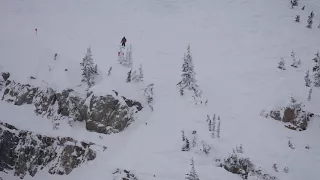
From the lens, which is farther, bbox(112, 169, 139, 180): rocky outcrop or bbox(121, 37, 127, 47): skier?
bbox(121, 37, 127, 47): skier

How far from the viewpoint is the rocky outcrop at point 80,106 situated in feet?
59.2

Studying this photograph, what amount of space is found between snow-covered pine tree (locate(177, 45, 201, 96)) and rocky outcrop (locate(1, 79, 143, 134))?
10.5ft

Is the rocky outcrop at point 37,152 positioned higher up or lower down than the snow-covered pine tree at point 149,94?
lower down

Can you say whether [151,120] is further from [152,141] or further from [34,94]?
[34,94]

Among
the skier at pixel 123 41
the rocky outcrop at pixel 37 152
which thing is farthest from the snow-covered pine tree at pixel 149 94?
the skier at pixel 123 41

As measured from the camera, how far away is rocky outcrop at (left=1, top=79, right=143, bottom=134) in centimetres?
1803

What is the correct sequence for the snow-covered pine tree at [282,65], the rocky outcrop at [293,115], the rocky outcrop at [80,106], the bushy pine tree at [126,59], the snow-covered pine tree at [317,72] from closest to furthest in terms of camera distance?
the rocky outcrop at [293,115], the rocky outcrop at [80,106], the snow-covered pine tree at [317,72], the snow-covered pine tree at [282,65], the bushy pine tree at [126,59]

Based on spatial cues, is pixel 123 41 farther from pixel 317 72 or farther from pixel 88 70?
pixel 317 72

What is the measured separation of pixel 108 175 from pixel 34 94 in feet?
24.6

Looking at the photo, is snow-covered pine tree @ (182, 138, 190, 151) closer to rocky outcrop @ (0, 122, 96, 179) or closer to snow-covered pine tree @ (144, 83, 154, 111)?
snow-covered pine tree @ (144, 83, 154, 111)

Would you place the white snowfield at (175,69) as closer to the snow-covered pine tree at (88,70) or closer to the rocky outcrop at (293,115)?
the rocky outcrop at (293,115)

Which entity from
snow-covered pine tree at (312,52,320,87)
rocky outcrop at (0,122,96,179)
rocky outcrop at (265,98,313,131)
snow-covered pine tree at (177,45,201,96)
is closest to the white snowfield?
rocky outcrop at (265,98,313,131)

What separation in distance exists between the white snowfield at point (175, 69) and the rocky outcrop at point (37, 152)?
44cm

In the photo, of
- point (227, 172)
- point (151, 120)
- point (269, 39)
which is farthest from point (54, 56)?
point (269, 39)
